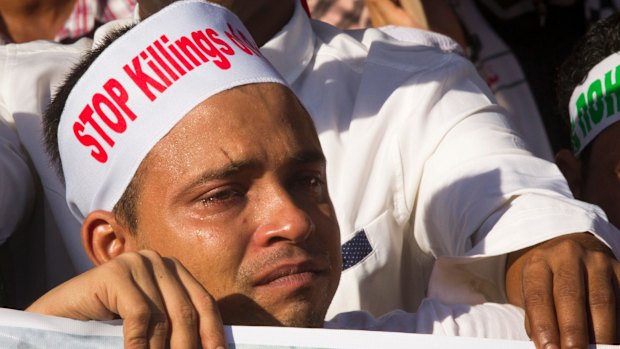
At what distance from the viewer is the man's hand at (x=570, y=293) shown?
1.89 metres

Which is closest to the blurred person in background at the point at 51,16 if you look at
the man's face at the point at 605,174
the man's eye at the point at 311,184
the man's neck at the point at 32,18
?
the man's neck at the point at 32,18

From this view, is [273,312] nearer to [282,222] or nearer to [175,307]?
[282,222]

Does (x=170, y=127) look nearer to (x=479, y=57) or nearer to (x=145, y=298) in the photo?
(x=145, y=298)

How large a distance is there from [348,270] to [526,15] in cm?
171

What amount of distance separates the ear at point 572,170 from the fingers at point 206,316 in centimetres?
160

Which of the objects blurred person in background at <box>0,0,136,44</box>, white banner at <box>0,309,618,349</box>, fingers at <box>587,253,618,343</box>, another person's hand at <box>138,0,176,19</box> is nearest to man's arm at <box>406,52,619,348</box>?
fingers at <box>587,253,618,343</box>

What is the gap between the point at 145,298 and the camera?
1683mm

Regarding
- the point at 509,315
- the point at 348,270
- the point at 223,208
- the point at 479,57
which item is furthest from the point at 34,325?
the point at 479,57

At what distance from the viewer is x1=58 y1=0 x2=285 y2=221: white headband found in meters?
2.19

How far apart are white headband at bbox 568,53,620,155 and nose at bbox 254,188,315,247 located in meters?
1.25

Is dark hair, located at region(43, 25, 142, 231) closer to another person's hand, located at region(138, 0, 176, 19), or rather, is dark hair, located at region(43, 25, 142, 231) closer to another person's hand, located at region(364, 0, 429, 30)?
another person's hand, located at region(138, 0, 176, 19)

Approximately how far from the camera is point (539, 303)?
6.51 ft

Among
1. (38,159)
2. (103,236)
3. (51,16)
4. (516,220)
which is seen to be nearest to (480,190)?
(516,220)

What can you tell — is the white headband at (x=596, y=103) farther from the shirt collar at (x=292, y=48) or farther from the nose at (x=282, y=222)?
the nose at (x=282, y=222)
